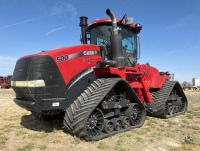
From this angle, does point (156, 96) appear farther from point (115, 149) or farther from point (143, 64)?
point (115, 149)

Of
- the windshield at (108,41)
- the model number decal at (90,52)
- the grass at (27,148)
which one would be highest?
the windshield at (108,41)

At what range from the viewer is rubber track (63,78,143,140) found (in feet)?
21.5

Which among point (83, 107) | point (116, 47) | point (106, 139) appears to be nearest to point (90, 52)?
point (116, 47)

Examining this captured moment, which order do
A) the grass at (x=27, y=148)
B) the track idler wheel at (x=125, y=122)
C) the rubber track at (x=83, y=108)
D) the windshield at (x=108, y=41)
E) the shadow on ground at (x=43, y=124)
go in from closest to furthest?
the grass at (x=27, y=148)
the rubber track at (x=83, y=108)
the track idler wheel at (x=125, y=122)
the shadow on ground at (x=43, y=124)
the windshield at (x=108, y=41)

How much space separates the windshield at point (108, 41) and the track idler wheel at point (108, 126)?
209 centimetres

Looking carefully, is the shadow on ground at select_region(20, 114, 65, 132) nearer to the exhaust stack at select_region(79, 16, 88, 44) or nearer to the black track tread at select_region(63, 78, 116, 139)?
the black track tread at select_region(63, 78, 116, 139)

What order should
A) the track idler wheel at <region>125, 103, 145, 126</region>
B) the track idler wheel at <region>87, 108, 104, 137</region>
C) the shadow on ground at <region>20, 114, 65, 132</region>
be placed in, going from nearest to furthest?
the track idler wheel at <region>87, 108, 104, 137</region> < the shadow on ground at <region>20, 114, 65, 132</region> < the track idler wheel at <region>125, 103, 145, 126</region>

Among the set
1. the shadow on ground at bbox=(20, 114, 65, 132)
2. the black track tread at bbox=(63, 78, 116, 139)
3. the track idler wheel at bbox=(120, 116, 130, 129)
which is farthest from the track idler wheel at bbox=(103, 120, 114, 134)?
the shadow on ground at bbox=(20, 114, 65, 132)

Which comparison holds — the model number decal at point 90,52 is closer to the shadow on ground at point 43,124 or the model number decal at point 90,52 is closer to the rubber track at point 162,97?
the shadow on ground at point 43,124

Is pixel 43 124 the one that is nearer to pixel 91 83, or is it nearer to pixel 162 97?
pixel 91 83

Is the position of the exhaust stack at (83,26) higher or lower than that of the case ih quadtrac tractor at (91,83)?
higher

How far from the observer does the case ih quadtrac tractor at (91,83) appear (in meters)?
6.73

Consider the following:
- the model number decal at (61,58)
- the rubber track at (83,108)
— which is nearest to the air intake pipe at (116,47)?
the rubber track at (83,108)

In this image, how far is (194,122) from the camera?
9414mm
